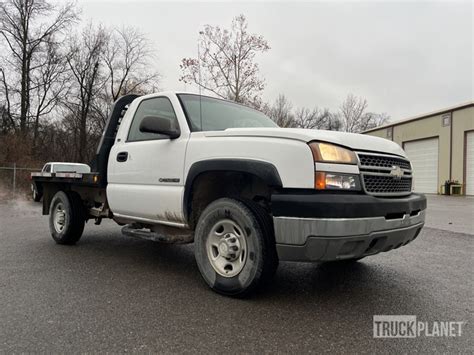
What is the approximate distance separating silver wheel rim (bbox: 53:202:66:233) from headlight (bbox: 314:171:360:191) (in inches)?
172

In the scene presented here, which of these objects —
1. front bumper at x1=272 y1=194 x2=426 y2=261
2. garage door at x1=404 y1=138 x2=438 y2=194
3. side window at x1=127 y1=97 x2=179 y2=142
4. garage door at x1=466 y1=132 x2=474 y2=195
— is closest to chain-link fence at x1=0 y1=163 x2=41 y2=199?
side window at x1=127 y1=97 x2=179 y2=142

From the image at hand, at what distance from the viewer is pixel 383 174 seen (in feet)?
10.7

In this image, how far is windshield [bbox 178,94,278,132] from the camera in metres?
4.08

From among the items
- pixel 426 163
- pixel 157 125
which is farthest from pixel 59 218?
pixel 426 163

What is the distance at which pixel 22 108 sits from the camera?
2916 centimetres

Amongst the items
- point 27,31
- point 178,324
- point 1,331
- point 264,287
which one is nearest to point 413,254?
point 264,287

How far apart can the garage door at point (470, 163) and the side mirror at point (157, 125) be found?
23.0 m

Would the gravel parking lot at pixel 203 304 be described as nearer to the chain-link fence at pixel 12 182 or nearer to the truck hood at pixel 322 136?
the truck hood at pixel 322 136

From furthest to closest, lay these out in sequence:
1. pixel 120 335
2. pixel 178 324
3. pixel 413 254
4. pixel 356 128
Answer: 1. pixel 356 128
2. pixel 413 254
3. pixel 178 324
4. pixel 120 335

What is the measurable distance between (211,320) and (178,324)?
250 millimetres

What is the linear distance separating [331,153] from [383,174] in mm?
599

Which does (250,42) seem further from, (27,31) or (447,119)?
(27,31)

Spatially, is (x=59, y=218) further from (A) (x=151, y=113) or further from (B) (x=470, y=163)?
(B) (x=470, y=163)

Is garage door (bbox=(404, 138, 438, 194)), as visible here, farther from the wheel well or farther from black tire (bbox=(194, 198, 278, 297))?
black tire (bbox=(194, 198, 278, 297))
